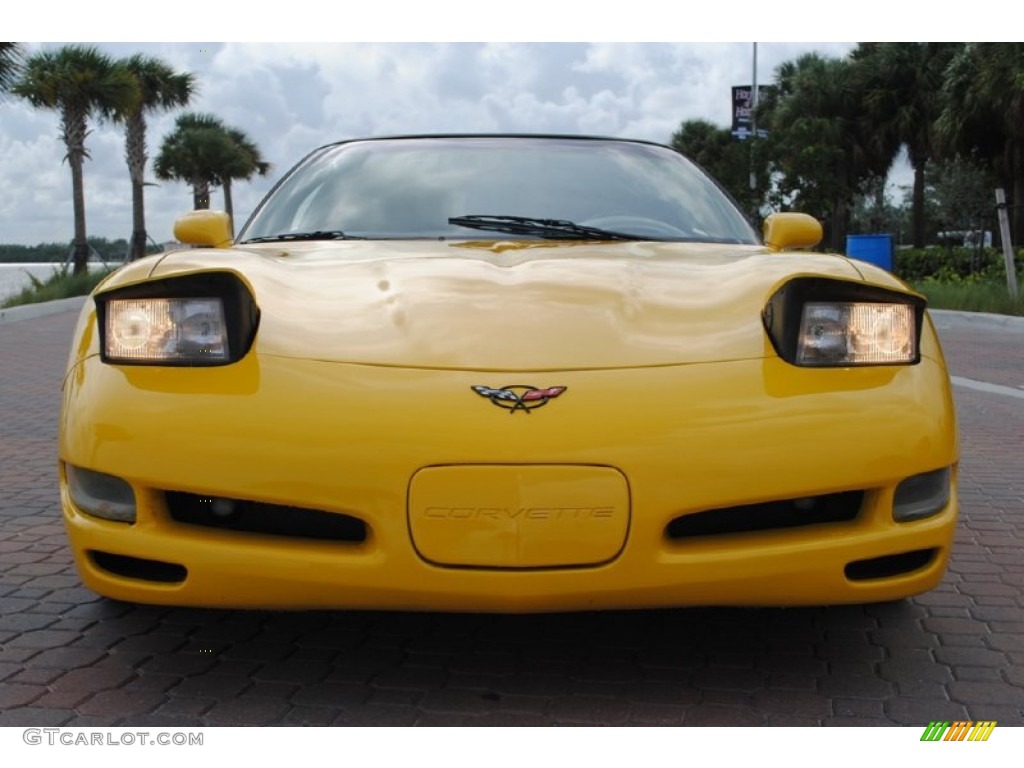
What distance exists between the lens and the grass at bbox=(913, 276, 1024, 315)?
52.5 ft

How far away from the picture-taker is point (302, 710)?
228 cm

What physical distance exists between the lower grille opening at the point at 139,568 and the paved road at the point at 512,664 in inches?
10.1

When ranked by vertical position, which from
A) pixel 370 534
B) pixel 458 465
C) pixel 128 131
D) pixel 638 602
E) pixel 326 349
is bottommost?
pixel 638 602

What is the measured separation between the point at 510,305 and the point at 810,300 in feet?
2.10

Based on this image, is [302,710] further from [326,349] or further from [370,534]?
[326,349]

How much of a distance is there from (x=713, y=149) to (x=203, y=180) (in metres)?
26.1

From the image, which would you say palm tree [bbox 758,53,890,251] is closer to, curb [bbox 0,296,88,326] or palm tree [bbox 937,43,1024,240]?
palm tree [bbox 937,43,1024,240]

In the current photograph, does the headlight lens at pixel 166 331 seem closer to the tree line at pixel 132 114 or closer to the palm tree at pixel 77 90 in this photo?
the tree line at pixel 132 114

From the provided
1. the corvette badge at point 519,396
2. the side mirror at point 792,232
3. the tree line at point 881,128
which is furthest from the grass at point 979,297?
the corvette badge at point 519,396

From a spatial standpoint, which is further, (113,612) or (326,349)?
(113,612)

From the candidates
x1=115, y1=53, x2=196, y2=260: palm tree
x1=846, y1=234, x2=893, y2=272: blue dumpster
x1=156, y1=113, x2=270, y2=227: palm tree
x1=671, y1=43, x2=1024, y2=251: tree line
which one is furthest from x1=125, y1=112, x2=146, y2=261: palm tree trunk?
x1=846, y1=234, x2=893, y2=272: blue dumpster

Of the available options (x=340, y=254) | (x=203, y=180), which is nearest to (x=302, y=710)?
(x=340, y=254)

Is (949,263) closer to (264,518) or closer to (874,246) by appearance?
(874,246)

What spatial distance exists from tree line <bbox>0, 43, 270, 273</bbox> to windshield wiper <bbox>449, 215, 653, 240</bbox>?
62.6 feet
